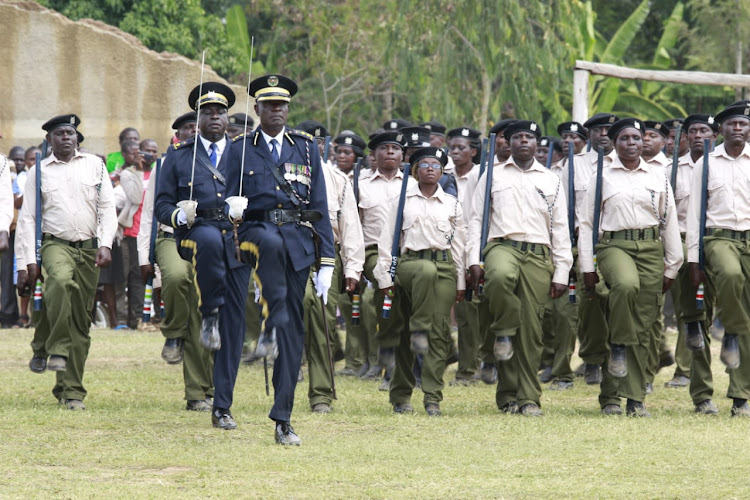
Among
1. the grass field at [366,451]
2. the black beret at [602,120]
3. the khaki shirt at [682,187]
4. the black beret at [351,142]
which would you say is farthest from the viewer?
the black beret at [351,142]

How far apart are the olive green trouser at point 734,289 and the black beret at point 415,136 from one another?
3.59 metres

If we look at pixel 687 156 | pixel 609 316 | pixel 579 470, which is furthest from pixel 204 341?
pixel 687 156

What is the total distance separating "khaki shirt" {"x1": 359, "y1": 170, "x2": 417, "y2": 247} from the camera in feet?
44.9

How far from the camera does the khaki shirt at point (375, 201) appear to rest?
13680mm

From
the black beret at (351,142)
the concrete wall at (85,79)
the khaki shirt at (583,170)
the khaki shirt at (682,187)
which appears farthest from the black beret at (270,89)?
the concrete wall at (85,79)

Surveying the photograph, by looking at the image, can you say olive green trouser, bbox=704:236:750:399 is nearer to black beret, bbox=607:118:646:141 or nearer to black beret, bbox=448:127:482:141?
black beret, bbox=607:118:646:141

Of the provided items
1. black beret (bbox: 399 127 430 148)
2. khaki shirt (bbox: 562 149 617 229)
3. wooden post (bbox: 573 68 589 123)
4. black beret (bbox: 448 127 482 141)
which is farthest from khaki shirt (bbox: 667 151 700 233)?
wooden post (bbox: 573 68 589 123)

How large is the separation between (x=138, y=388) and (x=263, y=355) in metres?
4.32

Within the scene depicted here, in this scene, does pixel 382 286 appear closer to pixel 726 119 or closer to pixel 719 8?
pixel 726 119

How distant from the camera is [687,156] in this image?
13125 millimetres

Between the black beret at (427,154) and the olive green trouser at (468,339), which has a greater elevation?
the black beret at (427,154)

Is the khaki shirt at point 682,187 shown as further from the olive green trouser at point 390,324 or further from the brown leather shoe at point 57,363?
the brown leather shoe at point 57,363

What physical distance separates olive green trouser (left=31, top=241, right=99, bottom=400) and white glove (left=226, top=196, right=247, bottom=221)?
2.85 meters

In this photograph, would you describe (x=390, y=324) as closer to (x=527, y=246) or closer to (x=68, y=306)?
(x=527, y=246)
